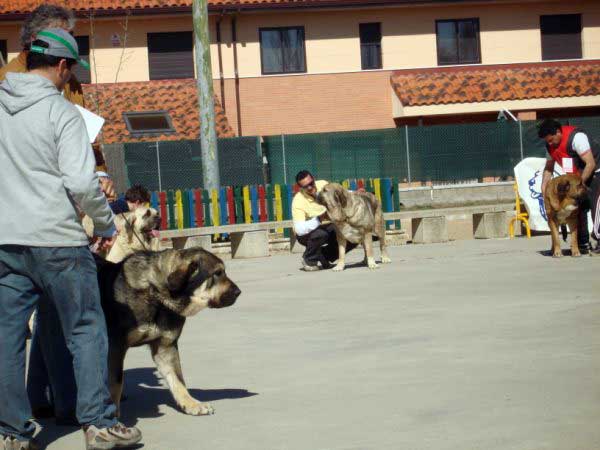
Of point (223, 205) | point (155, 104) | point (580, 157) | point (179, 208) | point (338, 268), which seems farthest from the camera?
point (155, 104)

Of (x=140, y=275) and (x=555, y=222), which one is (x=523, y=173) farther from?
(x=140, y=275)

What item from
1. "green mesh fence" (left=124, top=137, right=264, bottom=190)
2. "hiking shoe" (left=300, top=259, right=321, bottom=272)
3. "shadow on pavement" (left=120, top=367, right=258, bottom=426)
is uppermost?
"green mesh fence" (left=124, top=137, right=264, bottom=190)

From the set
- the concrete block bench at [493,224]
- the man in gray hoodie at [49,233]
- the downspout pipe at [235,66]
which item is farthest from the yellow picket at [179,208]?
the downspout pipe at [235,66]

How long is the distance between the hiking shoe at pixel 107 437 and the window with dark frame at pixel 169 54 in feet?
101

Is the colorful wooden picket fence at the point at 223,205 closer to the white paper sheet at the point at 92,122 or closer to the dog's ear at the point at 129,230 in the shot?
the dog's ear at the point at 129,230

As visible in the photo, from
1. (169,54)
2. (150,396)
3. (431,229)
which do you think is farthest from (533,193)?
(169,54)

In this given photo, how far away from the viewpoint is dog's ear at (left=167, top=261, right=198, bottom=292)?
245 inches

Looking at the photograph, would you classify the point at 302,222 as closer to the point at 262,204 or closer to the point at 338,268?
the point at 338,268

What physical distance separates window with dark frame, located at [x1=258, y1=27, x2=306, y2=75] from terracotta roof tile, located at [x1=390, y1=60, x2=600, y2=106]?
2962 mm

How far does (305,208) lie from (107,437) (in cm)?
1041

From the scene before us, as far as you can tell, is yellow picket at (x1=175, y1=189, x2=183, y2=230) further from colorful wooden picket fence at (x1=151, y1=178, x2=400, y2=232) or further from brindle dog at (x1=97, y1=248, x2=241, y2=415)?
brindle dog at (x1=97, y1=248, x2=241, y2=415)

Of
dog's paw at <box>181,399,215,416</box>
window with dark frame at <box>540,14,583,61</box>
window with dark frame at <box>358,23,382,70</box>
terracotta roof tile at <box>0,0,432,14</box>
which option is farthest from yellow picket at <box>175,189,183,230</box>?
window with dark frame at <box>540,14,583,61</box>

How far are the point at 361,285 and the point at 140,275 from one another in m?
7.15

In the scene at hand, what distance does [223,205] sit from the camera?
20516mm
